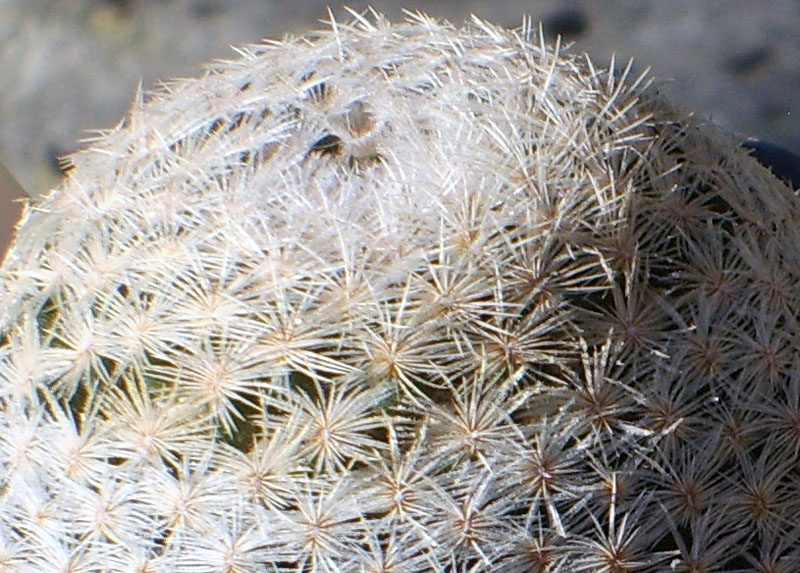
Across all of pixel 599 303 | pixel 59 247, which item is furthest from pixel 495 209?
pixel 59 247

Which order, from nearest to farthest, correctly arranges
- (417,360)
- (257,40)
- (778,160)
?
(417,360) → (778,160) → (257,40)

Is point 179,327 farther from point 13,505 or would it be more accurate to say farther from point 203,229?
point 13,505

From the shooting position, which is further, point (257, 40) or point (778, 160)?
point (257, 40)

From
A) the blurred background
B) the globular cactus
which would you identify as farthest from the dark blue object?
the globular cactus

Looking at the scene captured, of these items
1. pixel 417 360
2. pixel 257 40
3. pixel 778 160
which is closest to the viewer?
pixel 417 360


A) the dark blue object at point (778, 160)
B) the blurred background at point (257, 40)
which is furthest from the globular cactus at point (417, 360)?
the blurred background at point (257, 40)

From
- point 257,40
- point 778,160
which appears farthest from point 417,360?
point 257,40

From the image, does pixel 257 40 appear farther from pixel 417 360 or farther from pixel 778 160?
pixel 417 360
